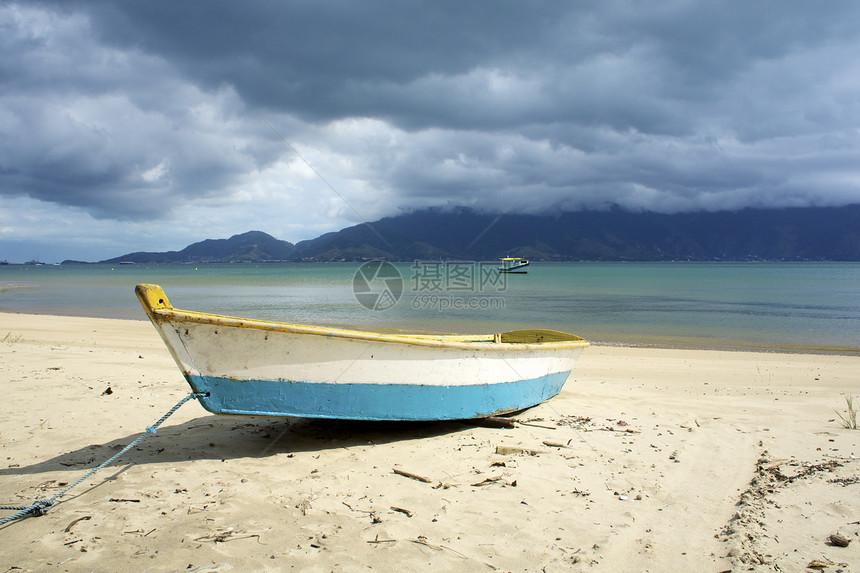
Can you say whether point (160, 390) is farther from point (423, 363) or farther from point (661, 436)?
point (661, 436)

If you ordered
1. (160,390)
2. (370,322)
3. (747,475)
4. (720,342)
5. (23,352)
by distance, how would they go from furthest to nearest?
(370,322)
(720,342)
(23,352)
(160,390)
(747,475)

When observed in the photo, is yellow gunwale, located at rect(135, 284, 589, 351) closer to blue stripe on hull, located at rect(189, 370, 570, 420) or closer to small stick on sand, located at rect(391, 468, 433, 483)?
blue stripe on hull, located at rect(189, 370, 570, 420)

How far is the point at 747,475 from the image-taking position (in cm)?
447

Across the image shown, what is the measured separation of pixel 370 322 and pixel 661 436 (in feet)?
47.8

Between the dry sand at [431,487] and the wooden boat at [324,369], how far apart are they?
1.49ft

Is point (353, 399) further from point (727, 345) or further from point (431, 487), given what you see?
point (727, 345)

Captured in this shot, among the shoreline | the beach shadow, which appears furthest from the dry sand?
the shoreline

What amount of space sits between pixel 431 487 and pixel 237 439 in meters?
2.34

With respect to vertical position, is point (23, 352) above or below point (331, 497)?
above

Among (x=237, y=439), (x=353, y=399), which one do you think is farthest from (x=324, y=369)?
(x=237, y=439)

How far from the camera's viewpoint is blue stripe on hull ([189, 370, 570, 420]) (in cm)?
446

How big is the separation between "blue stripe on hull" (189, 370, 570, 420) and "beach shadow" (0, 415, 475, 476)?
364 mm

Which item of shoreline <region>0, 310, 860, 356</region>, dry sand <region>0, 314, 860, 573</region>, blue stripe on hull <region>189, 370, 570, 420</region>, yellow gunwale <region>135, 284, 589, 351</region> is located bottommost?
shoreline <region>0, 310, 860, 356</region>

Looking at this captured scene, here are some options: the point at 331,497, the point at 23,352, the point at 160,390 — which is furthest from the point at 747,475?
the point at 23,352
